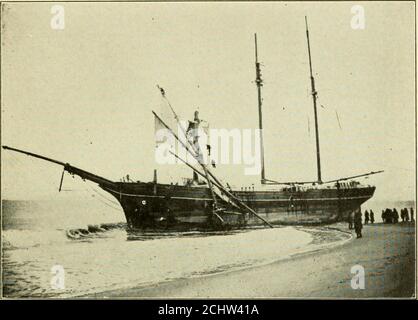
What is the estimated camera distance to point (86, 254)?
4.15 m

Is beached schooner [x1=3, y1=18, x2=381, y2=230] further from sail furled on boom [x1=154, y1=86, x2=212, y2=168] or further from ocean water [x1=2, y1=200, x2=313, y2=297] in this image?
ocean water [x1=2, y1=200, x2=313, y2=297]

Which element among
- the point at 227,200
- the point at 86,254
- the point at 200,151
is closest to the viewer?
the point at 86,254

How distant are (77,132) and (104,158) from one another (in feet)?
1.12

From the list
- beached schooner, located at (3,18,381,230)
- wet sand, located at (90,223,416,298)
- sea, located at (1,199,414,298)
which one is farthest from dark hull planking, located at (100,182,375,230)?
wet sand, located at (90,223,416,298)

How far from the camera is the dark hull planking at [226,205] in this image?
4309 millimetres

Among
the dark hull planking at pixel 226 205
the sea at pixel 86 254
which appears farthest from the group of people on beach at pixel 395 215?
the sea at pixel 86 254

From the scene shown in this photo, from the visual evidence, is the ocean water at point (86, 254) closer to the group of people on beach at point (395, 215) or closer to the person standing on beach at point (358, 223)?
the person standing on beach at point (358, 223)

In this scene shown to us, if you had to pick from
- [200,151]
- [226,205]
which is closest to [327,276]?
[226,205]

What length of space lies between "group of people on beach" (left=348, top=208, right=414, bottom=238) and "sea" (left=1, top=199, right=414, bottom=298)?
2.66 feet

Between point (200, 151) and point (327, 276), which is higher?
point (200, 151)

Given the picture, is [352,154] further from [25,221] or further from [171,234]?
[25,221]

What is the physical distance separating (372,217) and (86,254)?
2.58m

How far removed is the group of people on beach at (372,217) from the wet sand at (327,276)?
0.20ft

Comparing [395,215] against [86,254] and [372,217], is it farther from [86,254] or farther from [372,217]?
A: [86,254]
